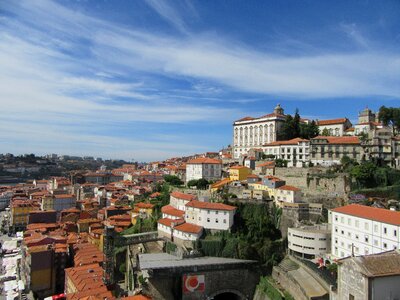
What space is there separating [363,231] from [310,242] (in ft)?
16.8

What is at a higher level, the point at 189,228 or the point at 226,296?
the point at 189,228

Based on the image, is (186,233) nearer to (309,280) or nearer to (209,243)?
(209,243)

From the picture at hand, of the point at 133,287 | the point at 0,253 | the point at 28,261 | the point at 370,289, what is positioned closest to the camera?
the point at 370,289

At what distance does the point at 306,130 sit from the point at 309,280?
34652mm

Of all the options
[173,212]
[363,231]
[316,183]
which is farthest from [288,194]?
[173,212]

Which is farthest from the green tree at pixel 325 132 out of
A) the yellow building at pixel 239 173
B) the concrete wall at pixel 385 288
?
the concrete wall at pixel 385 288

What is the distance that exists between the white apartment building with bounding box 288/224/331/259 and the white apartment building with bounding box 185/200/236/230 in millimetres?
6413

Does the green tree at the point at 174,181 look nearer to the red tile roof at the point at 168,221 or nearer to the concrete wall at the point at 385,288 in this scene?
the red tile roof at the point at 168,221

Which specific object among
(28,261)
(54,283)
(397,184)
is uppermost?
(397,184)

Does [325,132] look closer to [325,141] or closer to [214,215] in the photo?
[325,141]

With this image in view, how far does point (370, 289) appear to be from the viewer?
18.2 m

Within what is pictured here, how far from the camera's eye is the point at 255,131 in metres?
64.5

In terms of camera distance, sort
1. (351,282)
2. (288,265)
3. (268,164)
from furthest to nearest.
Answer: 1. (268,164)
2. (288,265)
3. (351,282)

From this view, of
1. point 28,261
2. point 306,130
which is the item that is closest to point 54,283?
point 28,261
